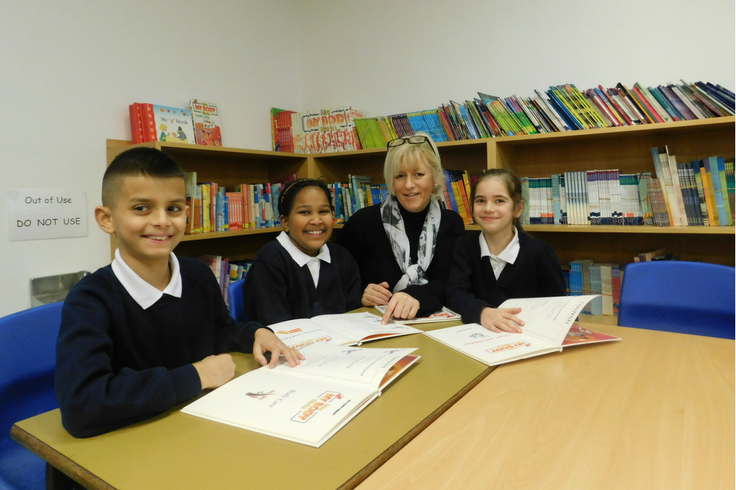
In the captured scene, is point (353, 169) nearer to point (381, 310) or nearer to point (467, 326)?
point (381, 310)

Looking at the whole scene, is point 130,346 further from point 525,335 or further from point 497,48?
point 497,48

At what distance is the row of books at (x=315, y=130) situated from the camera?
3248 mm

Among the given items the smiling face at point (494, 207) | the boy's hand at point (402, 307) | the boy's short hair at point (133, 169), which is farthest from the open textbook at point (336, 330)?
the smiling face at point (494, 207)

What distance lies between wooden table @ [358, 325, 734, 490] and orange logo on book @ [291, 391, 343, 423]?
0.56ft

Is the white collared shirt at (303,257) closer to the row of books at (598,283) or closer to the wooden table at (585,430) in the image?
the wooden table at (585,430)

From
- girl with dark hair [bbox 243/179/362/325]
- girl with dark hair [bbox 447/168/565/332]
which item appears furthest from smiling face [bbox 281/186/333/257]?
girl with dark hair [bbox 447/168/565/332]

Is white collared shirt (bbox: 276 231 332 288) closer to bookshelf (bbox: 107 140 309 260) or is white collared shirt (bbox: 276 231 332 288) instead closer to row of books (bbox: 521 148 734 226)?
bookshelf (bbox: 107 140 309 260)

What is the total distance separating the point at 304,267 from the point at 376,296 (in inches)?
11.4

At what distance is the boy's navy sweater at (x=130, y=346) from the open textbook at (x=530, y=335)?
0.57 meters

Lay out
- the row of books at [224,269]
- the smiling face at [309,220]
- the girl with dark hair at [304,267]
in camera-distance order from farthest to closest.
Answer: the row of books at [224,269], the smiling face at [309,220], the girl with dark hair at [304,267]

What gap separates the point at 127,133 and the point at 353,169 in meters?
1.58

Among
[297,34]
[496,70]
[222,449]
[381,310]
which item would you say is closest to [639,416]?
[222,449]

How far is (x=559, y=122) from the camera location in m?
2.50

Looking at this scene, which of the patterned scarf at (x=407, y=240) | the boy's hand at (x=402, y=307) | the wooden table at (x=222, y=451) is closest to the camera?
the wooden table at (x=222, y=451)
